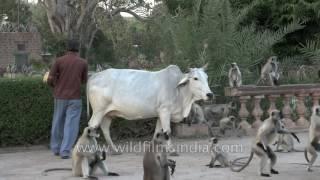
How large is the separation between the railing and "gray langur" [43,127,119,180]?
5.12 m

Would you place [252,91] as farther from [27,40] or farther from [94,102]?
[27,40]

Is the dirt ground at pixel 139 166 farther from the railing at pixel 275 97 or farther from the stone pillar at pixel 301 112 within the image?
the stone pillar at pixel 301 112

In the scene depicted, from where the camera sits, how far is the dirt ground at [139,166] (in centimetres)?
912

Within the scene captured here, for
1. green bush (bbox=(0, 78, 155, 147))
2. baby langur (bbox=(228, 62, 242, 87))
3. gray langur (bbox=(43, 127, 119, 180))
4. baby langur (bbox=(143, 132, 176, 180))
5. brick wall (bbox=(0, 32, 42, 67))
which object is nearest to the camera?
baby langur (bbox=(143, 132, 176, 180))

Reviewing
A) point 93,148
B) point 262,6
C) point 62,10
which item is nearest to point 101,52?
point 262,6

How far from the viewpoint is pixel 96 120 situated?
11328 mm

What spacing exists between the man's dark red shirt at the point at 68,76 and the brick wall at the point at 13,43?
29602 millimetres

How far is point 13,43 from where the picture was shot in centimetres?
4097

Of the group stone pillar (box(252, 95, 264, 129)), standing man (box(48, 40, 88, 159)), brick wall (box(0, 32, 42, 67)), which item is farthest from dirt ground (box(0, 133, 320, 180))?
brick wall (box(0, 32, 42, 67))

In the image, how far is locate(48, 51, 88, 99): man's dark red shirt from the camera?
11.1 metres

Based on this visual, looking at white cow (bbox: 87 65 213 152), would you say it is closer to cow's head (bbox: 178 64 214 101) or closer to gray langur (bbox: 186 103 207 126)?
cow's head (bbox: 178 64 214 101)

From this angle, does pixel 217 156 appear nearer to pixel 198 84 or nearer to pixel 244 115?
pixel 198 84

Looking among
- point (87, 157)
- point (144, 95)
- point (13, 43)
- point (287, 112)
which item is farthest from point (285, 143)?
point (13, 43)

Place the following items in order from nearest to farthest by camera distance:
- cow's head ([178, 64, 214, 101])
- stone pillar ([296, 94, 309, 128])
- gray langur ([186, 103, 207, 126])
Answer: cow's head ([178, 64, 214, 101])
gray langur ([186, 103, 207, 126])
stone pillar ([296, 94, 309, 128])
